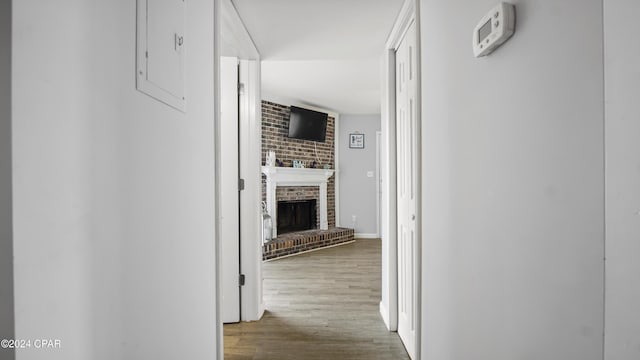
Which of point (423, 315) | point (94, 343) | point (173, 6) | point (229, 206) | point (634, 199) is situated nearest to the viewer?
point (634, 199)

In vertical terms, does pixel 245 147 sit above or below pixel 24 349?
above

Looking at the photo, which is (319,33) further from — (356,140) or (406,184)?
(356,140)

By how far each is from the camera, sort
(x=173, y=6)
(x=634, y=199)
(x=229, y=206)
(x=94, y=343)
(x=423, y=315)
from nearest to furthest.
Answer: (x=634, y=199) → (x=94, y=343) → (x=173, y=6) → (x=423, y=315) → (x=229, y=206)

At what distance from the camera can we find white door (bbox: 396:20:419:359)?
82.4 inches

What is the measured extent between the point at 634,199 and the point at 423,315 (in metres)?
1.28

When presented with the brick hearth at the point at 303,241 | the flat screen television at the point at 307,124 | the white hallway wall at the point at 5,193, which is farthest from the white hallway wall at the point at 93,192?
the flat screen television at the point at 307,124

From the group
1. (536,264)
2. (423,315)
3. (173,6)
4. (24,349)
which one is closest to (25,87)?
(24,349)

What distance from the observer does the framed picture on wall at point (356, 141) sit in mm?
6816

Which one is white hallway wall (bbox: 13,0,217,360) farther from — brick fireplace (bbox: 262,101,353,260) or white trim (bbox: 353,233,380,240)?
white trim (bbox: 353,233,380,240)

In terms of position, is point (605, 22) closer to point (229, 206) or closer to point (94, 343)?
point (94, 343)

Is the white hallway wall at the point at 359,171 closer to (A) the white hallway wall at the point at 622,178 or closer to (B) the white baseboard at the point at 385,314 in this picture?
(B) the white baseboard at the point at 385,314

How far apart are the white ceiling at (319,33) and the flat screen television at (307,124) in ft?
4.81

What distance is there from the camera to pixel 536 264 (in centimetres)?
75

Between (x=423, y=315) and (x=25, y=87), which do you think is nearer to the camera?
(x=25, y=87)
